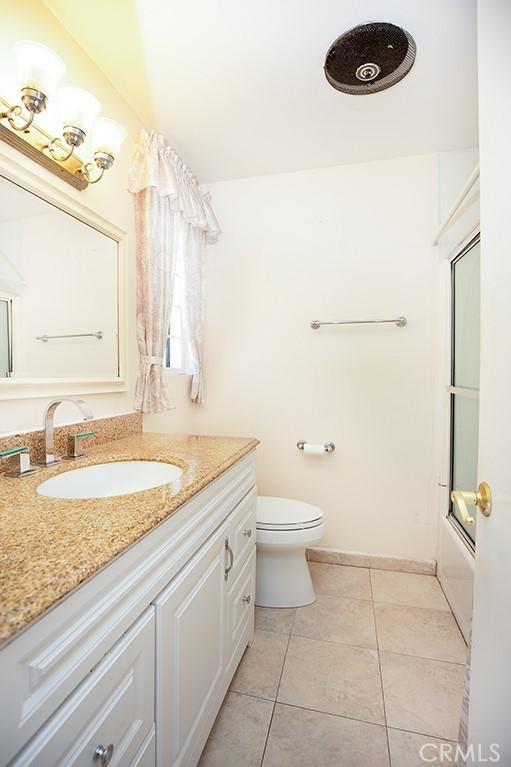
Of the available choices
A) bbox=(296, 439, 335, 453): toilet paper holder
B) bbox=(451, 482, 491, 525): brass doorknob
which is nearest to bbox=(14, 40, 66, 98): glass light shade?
bbox=(451, 482, 491, 525): brass doorknob

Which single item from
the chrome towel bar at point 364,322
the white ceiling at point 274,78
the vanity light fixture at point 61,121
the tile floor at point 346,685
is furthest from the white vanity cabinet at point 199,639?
the white ceiling at point 274,78

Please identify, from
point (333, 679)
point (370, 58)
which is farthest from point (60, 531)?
point (370, 58)

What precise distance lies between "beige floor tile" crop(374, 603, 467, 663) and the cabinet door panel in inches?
33.4

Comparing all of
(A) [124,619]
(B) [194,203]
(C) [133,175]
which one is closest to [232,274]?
(B) [194,203]

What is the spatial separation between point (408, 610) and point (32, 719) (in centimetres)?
180

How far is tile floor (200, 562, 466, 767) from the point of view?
3.51ft

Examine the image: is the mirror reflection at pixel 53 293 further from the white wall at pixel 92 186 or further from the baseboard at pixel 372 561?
the baseboard at pixel 372 561

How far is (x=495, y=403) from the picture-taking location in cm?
62

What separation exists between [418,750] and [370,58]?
2422 mm

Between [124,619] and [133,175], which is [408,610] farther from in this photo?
[133,175]

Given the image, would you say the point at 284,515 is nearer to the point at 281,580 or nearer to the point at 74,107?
the point at 281,580

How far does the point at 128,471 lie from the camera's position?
3.95ft

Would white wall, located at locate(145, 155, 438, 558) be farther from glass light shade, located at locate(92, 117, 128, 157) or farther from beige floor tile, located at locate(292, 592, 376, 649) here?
glass light shade, located at locate(92, 117, 128, 157)

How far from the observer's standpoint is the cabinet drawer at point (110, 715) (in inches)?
18.4
